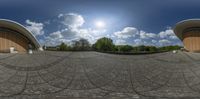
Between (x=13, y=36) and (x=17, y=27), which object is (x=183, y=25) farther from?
(x=13, y=36)

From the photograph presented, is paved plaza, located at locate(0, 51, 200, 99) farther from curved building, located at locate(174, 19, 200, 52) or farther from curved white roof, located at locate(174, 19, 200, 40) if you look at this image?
curved building, located at locate(174, 19, 200, 52)

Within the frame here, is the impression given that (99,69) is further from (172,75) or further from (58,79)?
(172,75)

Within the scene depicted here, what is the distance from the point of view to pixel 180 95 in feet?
25.5

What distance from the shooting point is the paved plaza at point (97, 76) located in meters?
7.82

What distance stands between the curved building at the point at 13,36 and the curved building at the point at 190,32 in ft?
36.1

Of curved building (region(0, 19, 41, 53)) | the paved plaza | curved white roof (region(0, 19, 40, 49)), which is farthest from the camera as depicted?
curved building (region(0, 19, 41, 53))

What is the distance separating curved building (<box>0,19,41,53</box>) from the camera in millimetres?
15826

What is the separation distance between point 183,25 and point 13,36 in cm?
1198

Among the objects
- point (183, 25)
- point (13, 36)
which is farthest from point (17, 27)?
point (183, 25)

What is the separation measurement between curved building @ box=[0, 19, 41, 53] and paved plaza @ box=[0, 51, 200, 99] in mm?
5984

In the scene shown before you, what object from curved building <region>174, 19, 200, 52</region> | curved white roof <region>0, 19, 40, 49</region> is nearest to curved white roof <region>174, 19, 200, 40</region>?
curved building <region>174, 19, 200, 52</region>

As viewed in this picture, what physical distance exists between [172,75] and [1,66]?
677 centimetres

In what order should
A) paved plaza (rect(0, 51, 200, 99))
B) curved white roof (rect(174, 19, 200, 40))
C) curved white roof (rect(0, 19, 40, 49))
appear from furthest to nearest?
1. curved white roof (rect(0, 19, 40, 49))
2. curved white roof (rect(174, 19, 200, 40))
3. paved plaza (rect(0, 51, 200, 99))

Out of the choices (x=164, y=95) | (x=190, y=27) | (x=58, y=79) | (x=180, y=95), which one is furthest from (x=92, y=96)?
(x=190, y=27)
